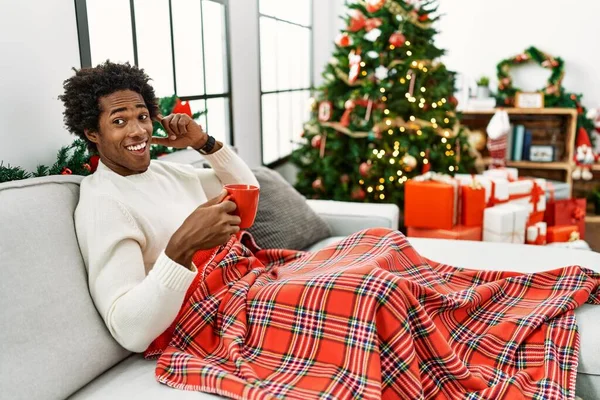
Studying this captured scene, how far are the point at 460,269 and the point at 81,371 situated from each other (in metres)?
1.11

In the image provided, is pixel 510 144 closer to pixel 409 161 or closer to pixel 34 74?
pixel 409 161

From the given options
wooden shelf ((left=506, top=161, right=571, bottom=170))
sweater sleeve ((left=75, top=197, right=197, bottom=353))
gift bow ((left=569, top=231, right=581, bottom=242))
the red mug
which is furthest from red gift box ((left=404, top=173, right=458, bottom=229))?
sweater sleeve ((left=75, top=197, right=197, bottom=353))

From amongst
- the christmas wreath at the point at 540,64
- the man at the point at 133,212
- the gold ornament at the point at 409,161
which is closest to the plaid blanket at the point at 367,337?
the man at the point at 133,212

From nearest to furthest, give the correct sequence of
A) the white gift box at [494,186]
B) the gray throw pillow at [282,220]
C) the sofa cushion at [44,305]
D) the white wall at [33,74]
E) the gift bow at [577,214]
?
the sofa cushion at [44,305] < the white wall at [33,74] < the gray throw pillow at [282,220] < the white gift box at [494,186] < the gift bow at [577,214]

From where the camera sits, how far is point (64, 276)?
1237 mm

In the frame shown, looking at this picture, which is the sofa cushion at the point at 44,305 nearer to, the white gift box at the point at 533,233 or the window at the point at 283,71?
the white gift box at the point at 533,233

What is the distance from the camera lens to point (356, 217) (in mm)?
2459

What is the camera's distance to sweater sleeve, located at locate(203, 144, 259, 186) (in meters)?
1.86

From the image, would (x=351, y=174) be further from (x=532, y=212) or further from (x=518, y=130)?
(x=518, y=130)

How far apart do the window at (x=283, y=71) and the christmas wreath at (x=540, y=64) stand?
1538mm

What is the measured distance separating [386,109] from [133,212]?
2338 millimetres

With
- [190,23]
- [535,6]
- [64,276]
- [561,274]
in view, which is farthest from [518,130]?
[64,276]

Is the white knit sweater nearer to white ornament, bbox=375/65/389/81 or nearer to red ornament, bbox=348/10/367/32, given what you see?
white ornament, bbox=375/65/389/81

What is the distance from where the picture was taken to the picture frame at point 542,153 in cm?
438
